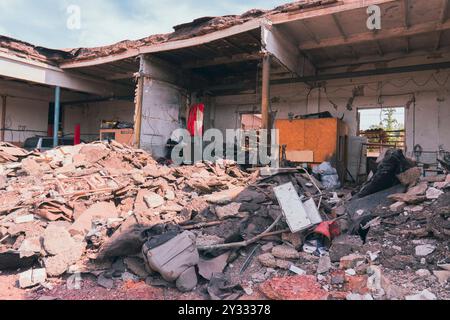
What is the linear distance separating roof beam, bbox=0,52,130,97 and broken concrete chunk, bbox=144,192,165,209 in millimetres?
8409

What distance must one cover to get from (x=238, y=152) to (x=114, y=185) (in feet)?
13.0

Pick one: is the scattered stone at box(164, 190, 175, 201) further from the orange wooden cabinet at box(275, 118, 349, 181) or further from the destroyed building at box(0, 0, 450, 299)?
the orange wooden cabinet at box(275, 118, 349, 181)

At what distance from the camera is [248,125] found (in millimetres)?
14859

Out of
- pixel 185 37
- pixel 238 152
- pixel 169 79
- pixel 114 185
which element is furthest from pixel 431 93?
pixel 114 185

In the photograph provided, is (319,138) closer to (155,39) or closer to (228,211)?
Answer: (228,211)

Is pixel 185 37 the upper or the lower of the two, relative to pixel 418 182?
upper

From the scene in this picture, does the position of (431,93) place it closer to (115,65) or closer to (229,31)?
(229,31)

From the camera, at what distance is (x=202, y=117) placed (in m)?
12.2

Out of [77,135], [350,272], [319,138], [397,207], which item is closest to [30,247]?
[350,272]

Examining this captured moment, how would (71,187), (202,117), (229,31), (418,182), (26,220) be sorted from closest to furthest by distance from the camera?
(26,220)
(418,182)
(71,187)
(229,31)
(202,117)

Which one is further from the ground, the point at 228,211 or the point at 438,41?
the point at 438,41

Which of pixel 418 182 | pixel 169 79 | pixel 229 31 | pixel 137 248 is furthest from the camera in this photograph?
pixel 169 79

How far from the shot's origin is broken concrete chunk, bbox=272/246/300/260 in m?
4.11

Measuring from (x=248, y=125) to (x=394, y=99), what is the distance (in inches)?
255
